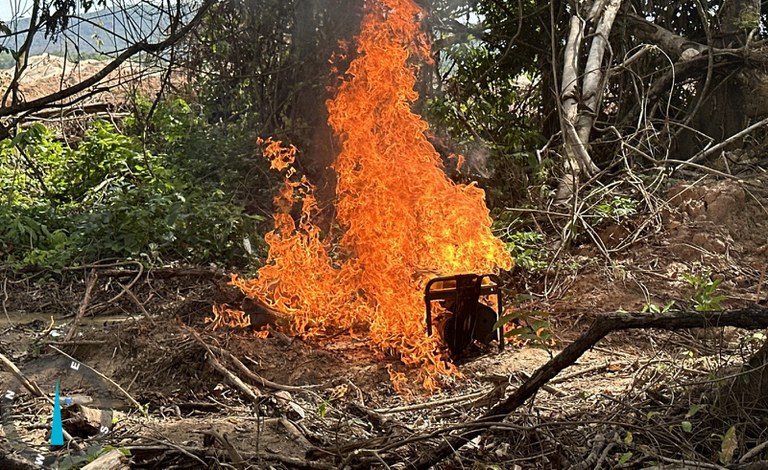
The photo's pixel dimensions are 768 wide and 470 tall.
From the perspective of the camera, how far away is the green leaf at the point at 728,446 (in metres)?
3.11

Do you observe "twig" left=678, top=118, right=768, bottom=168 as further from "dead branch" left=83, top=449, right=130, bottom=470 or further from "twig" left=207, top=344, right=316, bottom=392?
"dead branch" left=83, top=449, right=130, bottom=470

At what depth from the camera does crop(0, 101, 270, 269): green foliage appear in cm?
864

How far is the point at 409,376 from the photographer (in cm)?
531

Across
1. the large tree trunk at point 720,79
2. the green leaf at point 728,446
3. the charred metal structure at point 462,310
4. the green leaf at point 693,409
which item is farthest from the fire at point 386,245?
the large tree trunk at point 720,79

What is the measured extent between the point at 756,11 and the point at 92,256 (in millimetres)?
8379

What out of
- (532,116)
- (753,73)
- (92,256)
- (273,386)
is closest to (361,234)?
(273,386)

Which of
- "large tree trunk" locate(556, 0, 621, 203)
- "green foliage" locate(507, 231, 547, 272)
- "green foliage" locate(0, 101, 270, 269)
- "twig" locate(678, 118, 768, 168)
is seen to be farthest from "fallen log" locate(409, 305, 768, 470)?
"large tree trunk" locate(556, 0, 621, 203)

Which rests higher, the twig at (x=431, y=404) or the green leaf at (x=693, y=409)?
the green leaf at (x=693, y=409)

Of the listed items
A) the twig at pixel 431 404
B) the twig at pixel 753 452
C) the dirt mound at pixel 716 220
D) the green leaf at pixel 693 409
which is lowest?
the twig at pixel 431 404

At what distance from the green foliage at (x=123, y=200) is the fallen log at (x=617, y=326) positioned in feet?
16.8

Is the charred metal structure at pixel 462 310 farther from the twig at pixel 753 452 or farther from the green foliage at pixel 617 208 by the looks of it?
the green foliage at pixel 617 208

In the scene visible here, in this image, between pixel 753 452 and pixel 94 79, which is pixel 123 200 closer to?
pixel 94 79

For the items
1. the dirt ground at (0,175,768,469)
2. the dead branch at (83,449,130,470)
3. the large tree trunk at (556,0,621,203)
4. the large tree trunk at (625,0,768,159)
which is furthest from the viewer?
the large tree trunk at (625,0,768,159)

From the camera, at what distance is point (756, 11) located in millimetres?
9508
